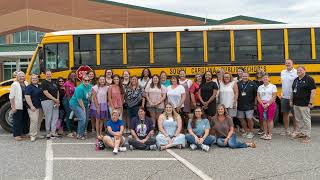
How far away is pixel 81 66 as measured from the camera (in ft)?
34.6

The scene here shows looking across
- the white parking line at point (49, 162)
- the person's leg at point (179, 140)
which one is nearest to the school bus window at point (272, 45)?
the person's leg at point (179, 140)

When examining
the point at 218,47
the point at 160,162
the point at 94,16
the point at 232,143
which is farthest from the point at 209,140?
the point at 94,16

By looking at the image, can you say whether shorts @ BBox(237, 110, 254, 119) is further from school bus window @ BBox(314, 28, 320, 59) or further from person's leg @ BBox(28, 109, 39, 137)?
person's leg @ BBox(28, 109, 39, 137)

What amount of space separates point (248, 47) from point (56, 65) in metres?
5.18

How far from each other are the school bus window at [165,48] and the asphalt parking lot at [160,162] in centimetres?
327

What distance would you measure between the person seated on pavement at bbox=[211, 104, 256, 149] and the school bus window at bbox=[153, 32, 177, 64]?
277 cm

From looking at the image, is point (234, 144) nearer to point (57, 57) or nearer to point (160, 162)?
point (160, 162)

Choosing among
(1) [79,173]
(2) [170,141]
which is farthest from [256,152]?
(1) [79,173]

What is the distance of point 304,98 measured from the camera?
8836 millimetres

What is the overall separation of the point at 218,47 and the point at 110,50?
9.51 feet

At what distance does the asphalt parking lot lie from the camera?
590 centimetres

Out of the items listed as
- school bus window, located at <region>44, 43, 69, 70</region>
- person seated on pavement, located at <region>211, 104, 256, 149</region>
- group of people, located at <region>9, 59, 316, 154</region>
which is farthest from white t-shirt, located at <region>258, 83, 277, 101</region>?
school bus window, located at <region>44, 43, 69, 70</region>

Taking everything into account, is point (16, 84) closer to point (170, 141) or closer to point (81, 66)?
point (81, 66)

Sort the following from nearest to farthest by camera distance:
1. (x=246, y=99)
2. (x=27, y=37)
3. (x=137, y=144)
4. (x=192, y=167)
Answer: (x=192, y=167)
(x=137, y=144)
(x=246, y=99)
(x=27, y=37)
